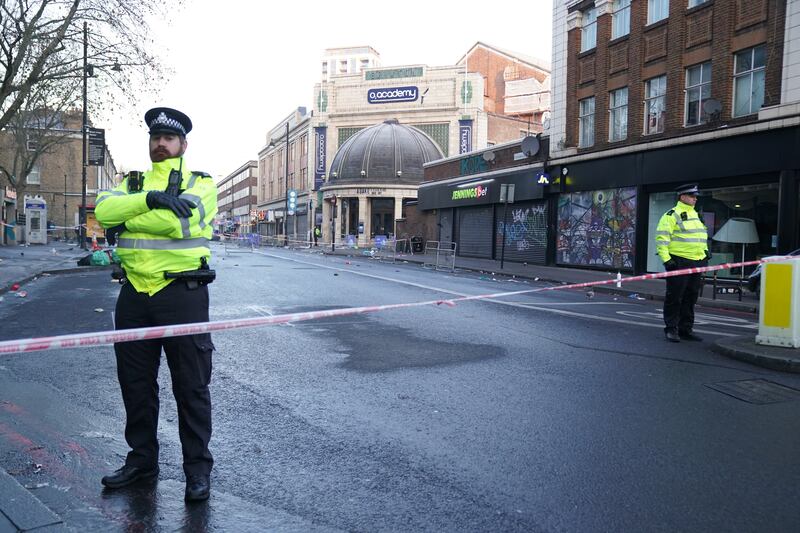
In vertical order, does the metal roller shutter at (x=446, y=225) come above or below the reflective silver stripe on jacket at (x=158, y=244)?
above

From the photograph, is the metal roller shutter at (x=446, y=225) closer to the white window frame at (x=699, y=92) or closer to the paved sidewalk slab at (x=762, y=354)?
the white window frame at (x=699, y=92)

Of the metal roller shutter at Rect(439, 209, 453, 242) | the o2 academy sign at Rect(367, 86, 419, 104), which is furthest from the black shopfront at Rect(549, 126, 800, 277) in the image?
the o2 academy sign at Rect(367, 86, 419, 104)

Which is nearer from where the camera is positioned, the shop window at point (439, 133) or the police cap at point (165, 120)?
the police cap at point (165, 120)

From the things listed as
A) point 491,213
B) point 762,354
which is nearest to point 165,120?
point 762,354

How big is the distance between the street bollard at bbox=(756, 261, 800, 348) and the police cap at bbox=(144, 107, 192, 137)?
6.41 metres

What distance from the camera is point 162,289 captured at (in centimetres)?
319

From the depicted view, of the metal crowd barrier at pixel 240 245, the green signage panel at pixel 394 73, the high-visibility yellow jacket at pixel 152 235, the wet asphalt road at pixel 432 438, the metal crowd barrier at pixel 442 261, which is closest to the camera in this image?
the wet asphalt road at pixel 432 438

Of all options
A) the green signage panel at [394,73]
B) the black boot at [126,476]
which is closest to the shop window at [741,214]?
the black boot at [126,476]

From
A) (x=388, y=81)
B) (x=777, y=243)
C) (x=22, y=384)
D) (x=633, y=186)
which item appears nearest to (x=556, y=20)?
(x=633, y=186)

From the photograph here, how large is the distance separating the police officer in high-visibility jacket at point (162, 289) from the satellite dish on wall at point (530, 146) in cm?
2382

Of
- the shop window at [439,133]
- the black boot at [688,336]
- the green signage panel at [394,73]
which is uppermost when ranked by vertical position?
the green signage panel at [394,73]

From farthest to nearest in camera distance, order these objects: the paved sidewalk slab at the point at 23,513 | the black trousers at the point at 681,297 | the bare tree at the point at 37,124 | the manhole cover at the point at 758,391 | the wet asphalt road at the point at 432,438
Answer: the bare tree at the point at 37,124, the black trousers at the point at 681,297, the manhole cover at the point at 758,391, the wet asphalt road at the point at 432,438, the paved sidewalk slab at the point at 23,513

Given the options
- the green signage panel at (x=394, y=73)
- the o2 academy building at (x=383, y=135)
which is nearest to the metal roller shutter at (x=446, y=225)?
the o2 academy building at (x=383, y=135)

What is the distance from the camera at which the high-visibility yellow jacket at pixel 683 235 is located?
775 centimetres
